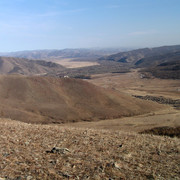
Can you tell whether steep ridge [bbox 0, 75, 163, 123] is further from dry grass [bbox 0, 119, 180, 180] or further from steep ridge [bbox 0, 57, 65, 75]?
steep ridge [bbox 0, 57, 65, 75]

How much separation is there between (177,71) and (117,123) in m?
58.2

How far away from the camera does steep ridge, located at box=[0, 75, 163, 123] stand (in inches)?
1019

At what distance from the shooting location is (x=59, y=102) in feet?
96.0

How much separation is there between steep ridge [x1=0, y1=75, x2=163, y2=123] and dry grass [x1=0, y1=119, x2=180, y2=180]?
16.3m

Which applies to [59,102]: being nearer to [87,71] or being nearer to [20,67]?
[87,71]

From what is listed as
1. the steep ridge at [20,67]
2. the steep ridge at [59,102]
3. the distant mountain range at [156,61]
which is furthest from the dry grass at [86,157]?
the steep ridge at [20,67]

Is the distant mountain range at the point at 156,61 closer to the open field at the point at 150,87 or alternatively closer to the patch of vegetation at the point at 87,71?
the open field at the point at 150,87

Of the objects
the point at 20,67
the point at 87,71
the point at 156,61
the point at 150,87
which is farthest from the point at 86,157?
the point at 156,61

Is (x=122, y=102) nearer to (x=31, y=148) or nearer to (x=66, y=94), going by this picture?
(x=66, y=94)

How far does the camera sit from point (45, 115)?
2600 centimetres

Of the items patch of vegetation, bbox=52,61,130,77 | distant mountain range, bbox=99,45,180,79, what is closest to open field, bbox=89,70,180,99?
distant mountain range, bbox=99,45,180,79

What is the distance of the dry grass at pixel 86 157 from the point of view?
18.0 ft

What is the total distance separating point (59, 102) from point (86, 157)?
901 inches

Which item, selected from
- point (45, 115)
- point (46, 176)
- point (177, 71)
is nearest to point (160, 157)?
point (46, 176)
